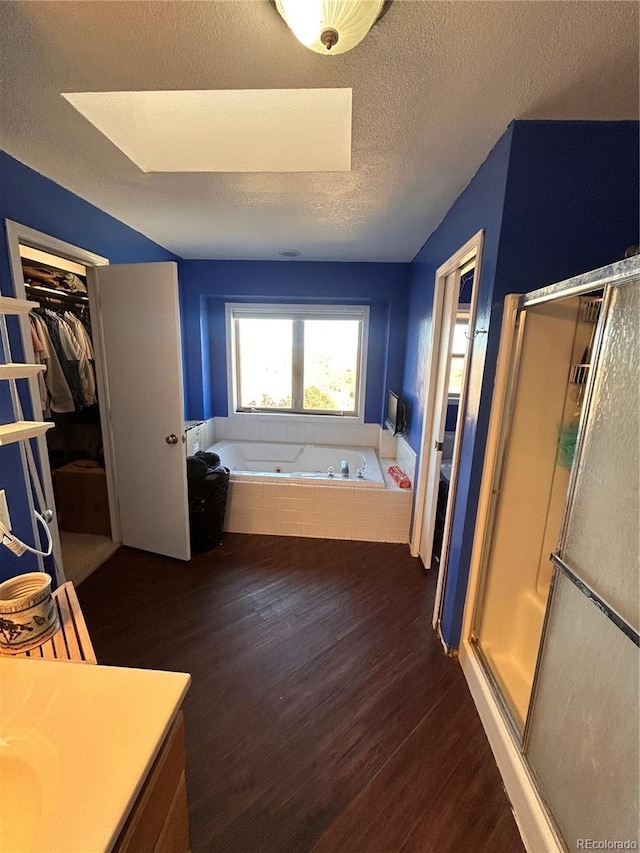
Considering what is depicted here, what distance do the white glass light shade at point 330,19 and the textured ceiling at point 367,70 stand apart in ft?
0.32

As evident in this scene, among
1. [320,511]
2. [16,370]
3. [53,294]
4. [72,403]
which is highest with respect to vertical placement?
[53,294]

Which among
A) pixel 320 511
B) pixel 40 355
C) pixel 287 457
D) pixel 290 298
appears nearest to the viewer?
pixel 40 355

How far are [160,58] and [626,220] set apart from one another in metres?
1.73

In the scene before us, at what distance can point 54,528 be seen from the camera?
6.32 feet

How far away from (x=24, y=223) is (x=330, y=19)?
174cm

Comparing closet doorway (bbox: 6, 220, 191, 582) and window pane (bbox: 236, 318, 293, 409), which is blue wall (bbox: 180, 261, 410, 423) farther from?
closet doorway (bbox: 6, 220, 191, 582)

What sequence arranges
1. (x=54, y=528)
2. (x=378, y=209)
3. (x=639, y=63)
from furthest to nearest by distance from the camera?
(x=378, y=209), (x=54, y=528), (x=639, y=63)

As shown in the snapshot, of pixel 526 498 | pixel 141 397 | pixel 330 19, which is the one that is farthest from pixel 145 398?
pixel 526 498

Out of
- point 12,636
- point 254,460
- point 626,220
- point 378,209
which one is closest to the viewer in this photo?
point 12,636

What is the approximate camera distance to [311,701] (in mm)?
1537

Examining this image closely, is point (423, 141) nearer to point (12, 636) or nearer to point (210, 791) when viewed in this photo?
point (12, 636)

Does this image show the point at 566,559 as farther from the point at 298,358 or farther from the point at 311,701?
the point at 298,358

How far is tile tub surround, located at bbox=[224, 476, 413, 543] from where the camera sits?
274cm

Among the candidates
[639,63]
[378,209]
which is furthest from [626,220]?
[378,209]
